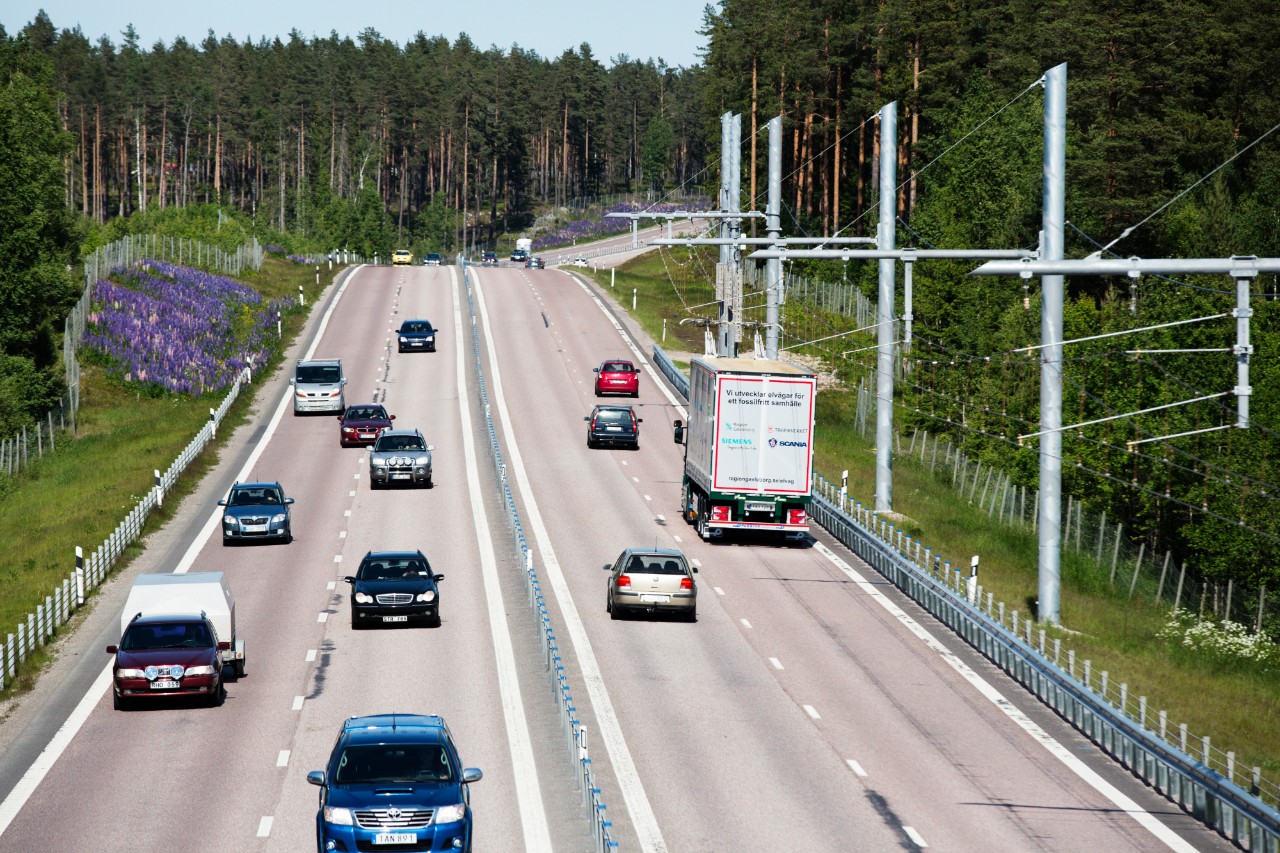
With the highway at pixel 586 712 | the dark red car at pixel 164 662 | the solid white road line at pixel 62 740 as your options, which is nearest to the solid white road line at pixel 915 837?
the highway at pixel 586 712

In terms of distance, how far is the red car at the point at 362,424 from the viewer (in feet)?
195

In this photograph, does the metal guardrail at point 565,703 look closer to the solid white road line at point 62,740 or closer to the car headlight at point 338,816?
the car headlight at point 338,816

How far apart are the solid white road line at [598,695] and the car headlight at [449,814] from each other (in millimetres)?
2932

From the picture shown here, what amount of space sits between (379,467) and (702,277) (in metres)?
70.7

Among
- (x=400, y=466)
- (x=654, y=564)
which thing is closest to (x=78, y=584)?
(x=654, y=564)

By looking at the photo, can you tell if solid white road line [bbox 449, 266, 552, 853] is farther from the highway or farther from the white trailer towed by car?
the white trailer towed by car

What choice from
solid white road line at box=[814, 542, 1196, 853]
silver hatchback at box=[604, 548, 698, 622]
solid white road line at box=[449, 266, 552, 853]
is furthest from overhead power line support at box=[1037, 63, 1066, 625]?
solid white road line at box=[449, 266, 552, 853]

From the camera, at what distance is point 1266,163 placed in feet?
243

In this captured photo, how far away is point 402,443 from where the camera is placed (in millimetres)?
52375

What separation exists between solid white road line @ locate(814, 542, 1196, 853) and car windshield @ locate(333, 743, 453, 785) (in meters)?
9.35

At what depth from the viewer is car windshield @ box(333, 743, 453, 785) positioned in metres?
18.6

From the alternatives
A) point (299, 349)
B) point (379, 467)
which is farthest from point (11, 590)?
point (299, 349)

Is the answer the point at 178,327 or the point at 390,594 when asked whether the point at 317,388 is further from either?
the point at 390,594

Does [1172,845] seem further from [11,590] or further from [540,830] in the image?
[11,590]
